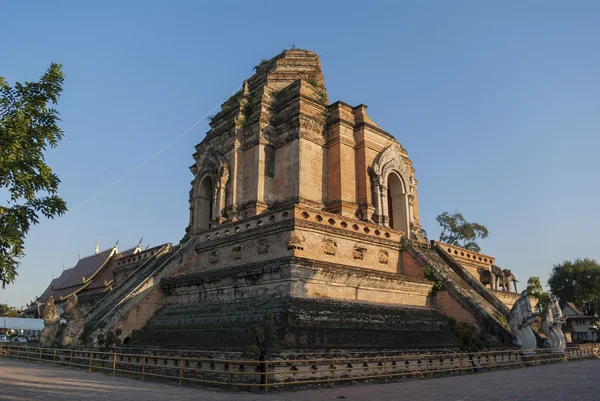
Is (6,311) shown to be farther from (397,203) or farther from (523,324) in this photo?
(523,324)

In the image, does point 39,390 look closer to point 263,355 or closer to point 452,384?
point 263,355

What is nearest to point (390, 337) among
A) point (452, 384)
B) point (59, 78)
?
point (452, 384)

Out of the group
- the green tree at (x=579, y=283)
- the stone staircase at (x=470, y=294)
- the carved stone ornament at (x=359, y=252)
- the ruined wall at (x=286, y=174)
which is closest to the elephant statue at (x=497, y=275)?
the stone staircase at (x=470, y=294)

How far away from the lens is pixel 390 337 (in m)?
13.2

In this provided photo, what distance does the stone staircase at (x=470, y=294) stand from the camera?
1612cm

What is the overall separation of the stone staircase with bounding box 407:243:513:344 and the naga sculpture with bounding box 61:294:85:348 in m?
12.6

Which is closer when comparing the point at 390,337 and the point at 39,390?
the point at 39,390

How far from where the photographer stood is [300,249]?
1505 centimetres

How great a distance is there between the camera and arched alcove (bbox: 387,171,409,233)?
23656mm

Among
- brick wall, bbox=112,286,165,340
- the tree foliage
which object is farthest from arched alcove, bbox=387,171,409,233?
the tree foliage

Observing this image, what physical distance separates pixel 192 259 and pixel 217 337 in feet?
22.4

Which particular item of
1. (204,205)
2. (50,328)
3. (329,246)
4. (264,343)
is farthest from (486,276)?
(50,328)

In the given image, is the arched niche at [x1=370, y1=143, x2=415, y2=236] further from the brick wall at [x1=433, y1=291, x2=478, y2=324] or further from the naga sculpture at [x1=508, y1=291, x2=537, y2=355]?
the naga sculpture at [x1=508, y1=291, x2=537, y2=355]

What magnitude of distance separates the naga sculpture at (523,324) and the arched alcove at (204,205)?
15012 millimetres
